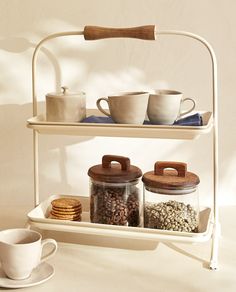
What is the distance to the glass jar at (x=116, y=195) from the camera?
3.39 ft

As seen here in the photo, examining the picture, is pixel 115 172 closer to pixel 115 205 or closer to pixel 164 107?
pixel 115 205

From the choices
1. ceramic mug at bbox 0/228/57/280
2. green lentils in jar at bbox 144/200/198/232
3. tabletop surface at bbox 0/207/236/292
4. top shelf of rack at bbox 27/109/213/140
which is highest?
top shelf of rack at bbox 27/109/213/140

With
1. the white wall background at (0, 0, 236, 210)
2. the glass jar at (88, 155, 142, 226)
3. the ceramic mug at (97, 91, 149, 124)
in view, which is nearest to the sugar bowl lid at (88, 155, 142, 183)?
the glass jar at (88, 155, 142, 226)

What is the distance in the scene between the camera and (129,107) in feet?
3.17

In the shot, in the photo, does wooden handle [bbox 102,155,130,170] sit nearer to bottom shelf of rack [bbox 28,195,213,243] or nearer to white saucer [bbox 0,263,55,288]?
bottom shelf of rack [bbox 28,195,213,243]

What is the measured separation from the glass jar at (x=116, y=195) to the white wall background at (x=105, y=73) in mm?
239

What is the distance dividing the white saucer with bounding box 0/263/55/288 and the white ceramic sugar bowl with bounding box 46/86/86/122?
290 mm

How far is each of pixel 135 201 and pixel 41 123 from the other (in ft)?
0.84

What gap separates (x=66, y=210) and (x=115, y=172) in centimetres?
13

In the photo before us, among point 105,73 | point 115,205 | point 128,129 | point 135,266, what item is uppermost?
point 105,73

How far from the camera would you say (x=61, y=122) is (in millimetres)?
1011

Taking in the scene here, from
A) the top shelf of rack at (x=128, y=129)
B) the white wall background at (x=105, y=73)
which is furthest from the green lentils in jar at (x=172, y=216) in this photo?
the white wall background at (x=105, y=73)

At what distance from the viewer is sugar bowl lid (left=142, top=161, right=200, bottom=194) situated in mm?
1003

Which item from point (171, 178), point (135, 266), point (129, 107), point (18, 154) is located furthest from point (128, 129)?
point (18, 154)
